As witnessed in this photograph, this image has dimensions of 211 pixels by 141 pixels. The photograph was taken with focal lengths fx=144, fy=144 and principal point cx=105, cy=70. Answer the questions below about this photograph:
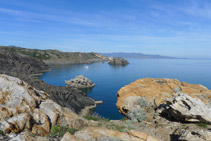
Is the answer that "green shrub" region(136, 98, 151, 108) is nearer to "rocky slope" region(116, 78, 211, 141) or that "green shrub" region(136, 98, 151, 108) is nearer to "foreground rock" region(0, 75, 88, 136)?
"rocky slope" region(116, 78, 211, 141)

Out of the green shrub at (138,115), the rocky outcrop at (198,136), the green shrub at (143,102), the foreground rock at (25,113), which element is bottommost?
the green shrub at (138,115)

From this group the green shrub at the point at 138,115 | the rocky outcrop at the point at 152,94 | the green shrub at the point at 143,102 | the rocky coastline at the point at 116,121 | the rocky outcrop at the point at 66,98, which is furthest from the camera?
the rocky outcrop at the point at 66,98

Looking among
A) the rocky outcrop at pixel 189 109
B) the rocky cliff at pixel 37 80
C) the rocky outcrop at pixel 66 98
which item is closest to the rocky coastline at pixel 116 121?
the rocky outcrop at pixel 189 109

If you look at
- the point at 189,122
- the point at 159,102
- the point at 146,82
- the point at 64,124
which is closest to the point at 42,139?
the point at 64,124

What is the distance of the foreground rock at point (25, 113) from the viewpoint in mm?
10445

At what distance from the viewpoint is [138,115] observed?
71.2 feet

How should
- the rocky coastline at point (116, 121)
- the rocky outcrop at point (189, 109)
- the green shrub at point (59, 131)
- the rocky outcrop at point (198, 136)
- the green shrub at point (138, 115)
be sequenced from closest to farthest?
the rocky coastline at point (116, 121) → the green shrub at point (59, 131) → the rocky outcrop at point (198, 136) → the rocky outcrop at point (189, 109) → the green shrub at point (138, 115)

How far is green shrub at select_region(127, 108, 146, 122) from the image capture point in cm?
2130

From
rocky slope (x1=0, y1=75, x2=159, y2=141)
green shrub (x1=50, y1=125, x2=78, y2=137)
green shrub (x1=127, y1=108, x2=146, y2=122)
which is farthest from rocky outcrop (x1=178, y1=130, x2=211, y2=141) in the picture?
green shrub (x1=50, y1=125, x2=78, y2=137)

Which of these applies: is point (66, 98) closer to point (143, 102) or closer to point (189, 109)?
point (143, 102)

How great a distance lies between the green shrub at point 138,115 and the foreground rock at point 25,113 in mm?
9356

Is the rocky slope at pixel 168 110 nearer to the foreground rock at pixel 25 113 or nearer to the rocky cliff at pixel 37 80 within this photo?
the foreground rock at pixel 25 113

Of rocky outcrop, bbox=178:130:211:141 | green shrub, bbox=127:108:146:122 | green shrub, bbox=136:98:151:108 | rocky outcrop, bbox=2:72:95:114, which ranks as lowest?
rocky outcrop, bbox=2:72:95:114

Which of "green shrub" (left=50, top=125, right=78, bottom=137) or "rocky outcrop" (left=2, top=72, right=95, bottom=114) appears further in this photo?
"rocky outcrop" (left=2, top=72, right=95, bottom=114)
